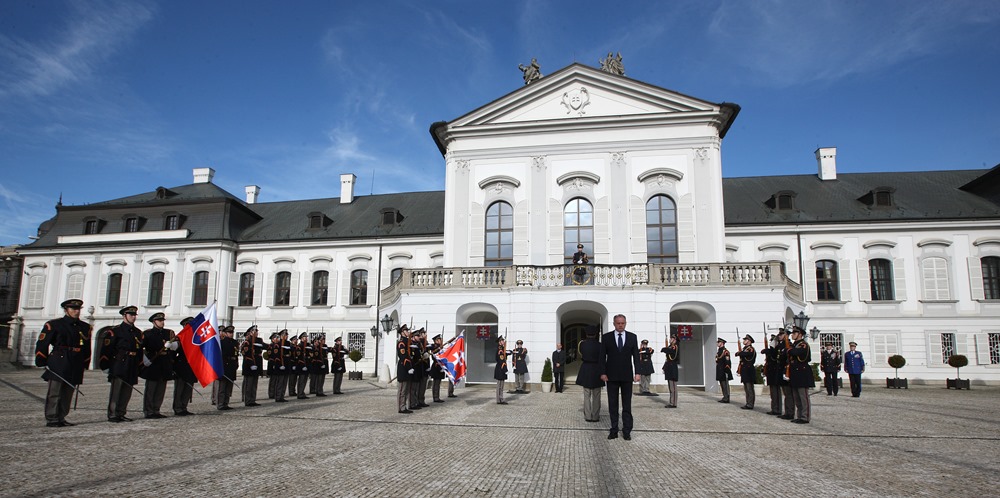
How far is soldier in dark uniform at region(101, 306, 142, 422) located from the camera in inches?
427

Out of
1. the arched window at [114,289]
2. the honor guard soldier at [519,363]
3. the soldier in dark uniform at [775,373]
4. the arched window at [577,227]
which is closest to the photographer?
the soldier in dark uniform at [775,373]

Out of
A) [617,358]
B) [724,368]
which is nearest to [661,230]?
[724,368]

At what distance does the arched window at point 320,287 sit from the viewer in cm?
3597

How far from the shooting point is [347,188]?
1652 inches

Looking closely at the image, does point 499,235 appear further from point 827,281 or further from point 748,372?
point 827,281

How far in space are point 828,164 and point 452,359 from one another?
94.9 feet

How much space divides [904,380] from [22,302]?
47703 mm

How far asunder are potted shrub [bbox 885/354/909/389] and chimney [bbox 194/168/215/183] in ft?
137

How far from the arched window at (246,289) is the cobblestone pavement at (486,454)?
2346 cm

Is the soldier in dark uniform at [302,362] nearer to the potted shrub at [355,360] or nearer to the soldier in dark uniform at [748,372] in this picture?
the potted shrub at [355,360]

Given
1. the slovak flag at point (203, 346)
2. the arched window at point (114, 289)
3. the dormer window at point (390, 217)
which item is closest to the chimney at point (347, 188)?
the dormer window at point (390, 217)

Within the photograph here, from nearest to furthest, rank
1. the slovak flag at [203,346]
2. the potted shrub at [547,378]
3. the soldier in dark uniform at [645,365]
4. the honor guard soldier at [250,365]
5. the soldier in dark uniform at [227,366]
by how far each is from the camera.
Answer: the slovak flag at [203,346]
the soldier in dark uniform at [227,366]
the honor guard soldier at [250,365]
the soldier in dark uniform at [645,365]
the potted shrub at [547,378]

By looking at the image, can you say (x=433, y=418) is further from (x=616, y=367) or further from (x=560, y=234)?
(x=560, y=234)

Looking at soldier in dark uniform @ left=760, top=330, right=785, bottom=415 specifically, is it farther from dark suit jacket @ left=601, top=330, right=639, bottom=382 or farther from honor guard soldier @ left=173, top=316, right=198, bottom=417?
honor guard soldier @ left=173, top=316, right=198, bottom=417
